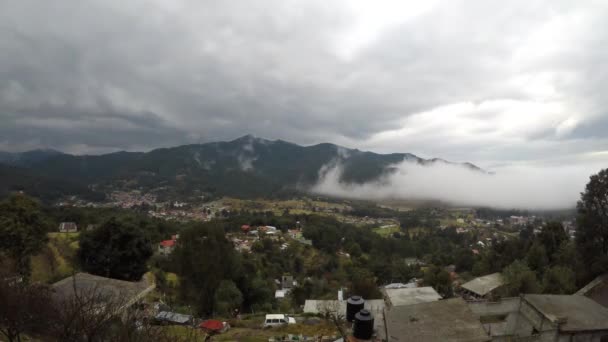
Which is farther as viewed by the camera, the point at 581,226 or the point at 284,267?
the point at 284,267

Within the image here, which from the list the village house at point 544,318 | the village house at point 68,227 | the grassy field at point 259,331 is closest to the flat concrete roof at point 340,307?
the grassy field at point 259,331

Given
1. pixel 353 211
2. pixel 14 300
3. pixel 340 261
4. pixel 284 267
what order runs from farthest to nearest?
pixel 353 211 → pixel 340 261 → pixel 284 267 → pixel 14 300

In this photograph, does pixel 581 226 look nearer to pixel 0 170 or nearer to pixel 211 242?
pixel 211 242

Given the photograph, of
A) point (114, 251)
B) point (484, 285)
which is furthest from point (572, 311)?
point (114, 251)

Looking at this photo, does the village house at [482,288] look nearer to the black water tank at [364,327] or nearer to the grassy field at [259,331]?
the grassy field at [259,331]

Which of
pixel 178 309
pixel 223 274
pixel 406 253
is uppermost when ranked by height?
pixel 223 274

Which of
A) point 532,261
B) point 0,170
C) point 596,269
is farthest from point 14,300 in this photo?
point 0,170

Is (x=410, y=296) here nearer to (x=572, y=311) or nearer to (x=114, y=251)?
(x=572, y=311)
